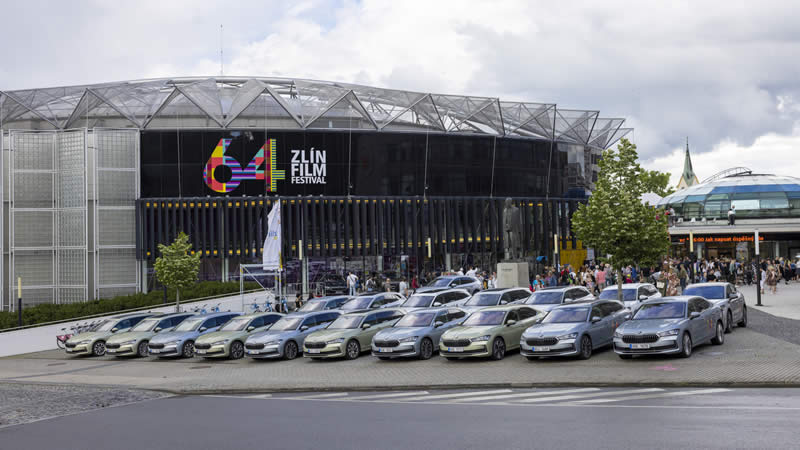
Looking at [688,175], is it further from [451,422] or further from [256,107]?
[451,422]

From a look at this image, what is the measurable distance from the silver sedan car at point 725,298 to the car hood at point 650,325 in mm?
3900

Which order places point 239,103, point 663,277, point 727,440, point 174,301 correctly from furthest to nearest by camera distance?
point 239,103, point 174,301, point 663,277, point 727,440

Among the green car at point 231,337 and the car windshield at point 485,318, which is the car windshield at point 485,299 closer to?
the car windshield at point 485,318

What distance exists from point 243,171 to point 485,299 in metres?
30.0

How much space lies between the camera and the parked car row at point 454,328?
62.0 ft

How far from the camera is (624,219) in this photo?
84.7ft

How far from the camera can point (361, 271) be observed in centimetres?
5316

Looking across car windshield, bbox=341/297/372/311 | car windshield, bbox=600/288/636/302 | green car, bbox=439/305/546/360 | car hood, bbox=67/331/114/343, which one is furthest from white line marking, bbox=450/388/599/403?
car hood, bbox=67/331/114/343

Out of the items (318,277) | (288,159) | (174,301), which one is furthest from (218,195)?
(174,301)

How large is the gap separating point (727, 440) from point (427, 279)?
43.2 meters

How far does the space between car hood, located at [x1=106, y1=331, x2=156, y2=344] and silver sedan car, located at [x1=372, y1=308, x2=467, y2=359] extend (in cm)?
1064

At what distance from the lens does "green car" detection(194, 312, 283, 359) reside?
80.6ft

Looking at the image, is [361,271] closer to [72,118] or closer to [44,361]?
[72,118]

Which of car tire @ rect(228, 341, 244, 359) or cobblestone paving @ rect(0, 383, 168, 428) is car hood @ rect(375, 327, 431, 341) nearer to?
car tire @ rect(228, 341, 244, 359)
